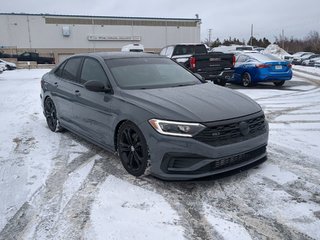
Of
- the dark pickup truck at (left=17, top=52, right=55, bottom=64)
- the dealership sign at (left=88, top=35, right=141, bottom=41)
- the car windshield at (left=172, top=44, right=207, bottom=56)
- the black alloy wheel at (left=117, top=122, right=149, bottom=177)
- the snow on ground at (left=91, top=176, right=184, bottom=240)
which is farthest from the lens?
the dealership sign at (left=88, top=35, right=141, bottom=41)

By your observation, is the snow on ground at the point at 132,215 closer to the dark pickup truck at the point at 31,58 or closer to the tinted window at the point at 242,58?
the tinted window at the point at 242,58

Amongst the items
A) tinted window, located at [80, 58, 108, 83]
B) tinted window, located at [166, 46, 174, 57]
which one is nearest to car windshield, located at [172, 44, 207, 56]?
tinted window, located at [166, 46, 174, 57]

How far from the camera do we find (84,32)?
2175 inches

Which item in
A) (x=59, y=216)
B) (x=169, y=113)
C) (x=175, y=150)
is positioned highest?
(x=169, y=113)

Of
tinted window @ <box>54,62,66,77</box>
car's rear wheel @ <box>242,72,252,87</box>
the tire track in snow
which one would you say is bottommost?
the tire track in snow

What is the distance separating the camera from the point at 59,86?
19.8 ft

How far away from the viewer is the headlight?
3615 millimetres

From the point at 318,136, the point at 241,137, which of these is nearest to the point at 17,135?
the point at 241,137

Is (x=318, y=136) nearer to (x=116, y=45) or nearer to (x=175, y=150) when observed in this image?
(x=175, y=150)

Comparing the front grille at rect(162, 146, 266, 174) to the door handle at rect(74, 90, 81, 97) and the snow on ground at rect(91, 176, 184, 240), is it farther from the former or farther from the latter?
the door handle at rect(74, 90, 81, 97)

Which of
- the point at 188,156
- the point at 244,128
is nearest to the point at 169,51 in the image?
the point at 244,128

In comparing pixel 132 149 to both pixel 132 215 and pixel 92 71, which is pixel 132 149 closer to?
pixel 132 215

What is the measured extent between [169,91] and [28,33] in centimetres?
5363

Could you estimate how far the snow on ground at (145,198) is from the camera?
304 cm
